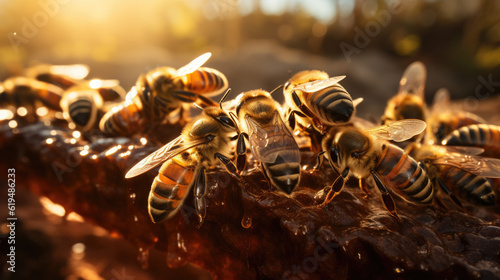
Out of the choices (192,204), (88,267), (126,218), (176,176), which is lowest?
(88,267)

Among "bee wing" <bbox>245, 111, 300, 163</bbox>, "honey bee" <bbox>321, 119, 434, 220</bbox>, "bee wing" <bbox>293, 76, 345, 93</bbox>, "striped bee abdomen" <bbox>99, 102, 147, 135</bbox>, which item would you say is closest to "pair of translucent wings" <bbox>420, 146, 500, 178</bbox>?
"honey bee" <bbox>321, 119, 434, 220</bbox>

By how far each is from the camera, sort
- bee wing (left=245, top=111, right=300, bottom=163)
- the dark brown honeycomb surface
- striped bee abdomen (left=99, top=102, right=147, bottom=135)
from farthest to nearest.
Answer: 1. striped bee abdomen (left=99, top=102, right=147, bottom=135)
2. bee wing (left=245, top=111, right=300, bottom=163)
3. the dark brown honeycomb surface

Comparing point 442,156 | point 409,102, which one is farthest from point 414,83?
point 442,156

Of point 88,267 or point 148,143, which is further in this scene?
point 88,267

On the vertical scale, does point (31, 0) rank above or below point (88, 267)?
below

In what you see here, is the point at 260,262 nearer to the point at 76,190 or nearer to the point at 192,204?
the point at 192,204

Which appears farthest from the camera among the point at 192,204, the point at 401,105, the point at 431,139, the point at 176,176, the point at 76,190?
the point at 401,105

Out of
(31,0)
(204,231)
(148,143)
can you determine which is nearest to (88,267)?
(148,143)

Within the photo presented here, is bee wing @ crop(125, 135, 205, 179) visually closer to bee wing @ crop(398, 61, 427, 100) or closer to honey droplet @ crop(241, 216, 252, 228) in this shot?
honey droplet @ crop(241, 216, 252, 228)
